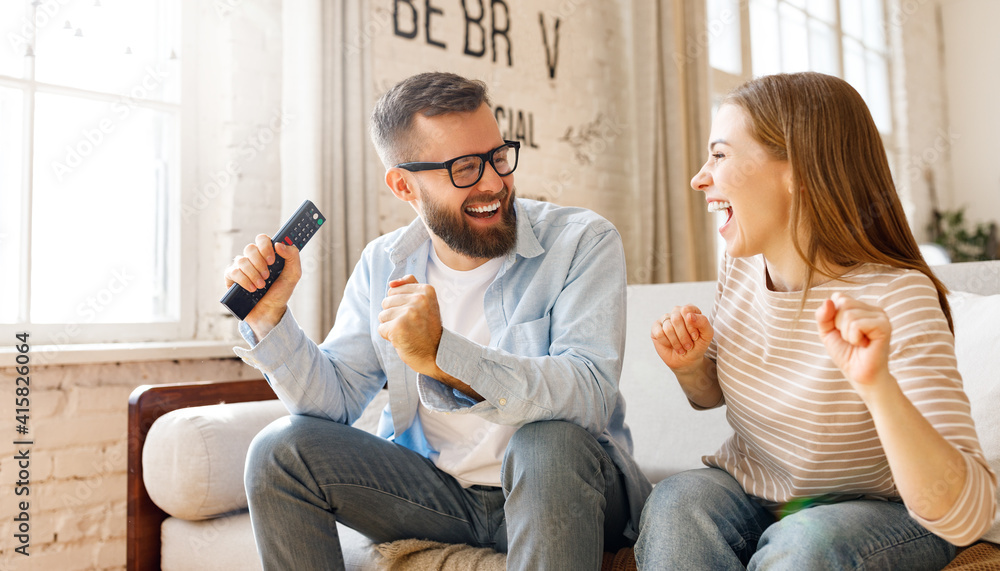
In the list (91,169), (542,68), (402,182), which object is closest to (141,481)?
(402,182)

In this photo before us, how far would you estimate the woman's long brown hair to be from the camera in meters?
0.92

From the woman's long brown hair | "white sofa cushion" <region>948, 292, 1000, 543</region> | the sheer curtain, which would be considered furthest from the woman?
the sheer curtain

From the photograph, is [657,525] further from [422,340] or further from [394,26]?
[394,26]

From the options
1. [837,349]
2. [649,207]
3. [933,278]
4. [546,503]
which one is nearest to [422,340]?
[546,503]

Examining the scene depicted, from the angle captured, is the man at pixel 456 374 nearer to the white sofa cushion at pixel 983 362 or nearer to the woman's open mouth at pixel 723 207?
the woman's open mouth at pixel 723 207

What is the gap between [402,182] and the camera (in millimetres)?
1443

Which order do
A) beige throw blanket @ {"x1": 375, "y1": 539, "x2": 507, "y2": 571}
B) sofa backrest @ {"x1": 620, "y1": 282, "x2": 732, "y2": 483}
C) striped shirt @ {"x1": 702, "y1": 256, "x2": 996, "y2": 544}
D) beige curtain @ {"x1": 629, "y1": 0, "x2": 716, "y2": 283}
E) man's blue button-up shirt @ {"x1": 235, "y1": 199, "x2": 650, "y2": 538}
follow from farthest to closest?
beige curtain @ {"x1": 629, "y1": 0, "x2": 716, "y2": 283}
sofa backrest @ {"x1": 620, "y1": 282, "x2": 732, "y2": 483}
beige throw blanket @ {"x1": 375, "y1": 539, "x2": 507, "y2": 571}
man's blue button-up shirt @ {"x1": 235, "y1": 199, "x2": 650, "y2": 538}
striped shirt @ {"x1": 702, "y1": 256, "x2": 996, "y2": 544}

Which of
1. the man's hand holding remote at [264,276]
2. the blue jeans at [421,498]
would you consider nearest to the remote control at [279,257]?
the man's hand holding remote at [264,276]

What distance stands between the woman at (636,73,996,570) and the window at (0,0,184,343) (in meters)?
1.77

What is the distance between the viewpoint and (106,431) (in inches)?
78.7

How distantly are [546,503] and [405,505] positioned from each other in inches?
13.0

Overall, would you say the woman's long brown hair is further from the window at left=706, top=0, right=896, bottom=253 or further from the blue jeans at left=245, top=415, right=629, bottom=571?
the window at left=706, top=0, right=896, bottom=253

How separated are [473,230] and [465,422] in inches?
13.4

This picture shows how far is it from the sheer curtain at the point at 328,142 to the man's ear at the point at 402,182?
87 centimetres
